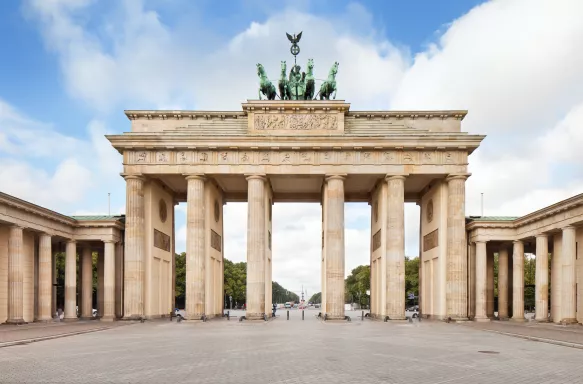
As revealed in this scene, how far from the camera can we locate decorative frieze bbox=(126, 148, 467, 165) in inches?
1930

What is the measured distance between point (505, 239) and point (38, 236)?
41298 millimetres

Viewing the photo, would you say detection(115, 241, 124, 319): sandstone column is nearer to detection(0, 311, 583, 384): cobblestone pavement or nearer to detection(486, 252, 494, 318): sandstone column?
detection(0, 311, 583, 384): cobblestone pavement

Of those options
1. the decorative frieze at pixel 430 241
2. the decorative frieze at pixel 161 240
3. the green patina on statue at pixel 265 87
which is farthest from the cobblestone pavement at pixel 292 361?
the green patina on statue at pixel 265 87

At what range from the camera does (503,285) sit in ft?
181

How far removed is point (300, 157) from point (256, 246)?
8.79 m

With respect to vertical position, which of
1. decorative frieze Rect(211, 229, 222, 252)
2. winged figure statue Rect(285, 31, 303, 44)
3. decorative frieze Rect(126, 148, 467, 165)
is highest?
winged figure statue Rect(285, 31, 303, 44)

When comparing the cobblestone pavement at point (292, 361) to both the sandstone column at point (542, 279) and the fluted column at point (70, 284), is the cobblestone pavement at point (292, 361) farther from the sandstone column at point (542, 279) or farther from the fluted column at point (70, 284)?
the fluted column at point (70, 284)

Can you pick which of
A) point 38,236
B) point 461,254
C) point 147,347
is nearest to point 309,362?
point 147,347

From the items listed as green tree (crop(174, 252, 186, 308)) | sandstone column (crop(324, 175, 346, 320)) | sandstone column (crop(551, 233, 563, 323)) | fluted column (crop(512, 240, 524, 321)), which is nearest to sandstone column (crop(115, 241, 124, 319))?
sandstone column (crop(324, 175, 346, 320))

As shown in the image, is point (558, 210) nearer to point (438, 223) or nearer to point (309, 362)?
point (438, 223)

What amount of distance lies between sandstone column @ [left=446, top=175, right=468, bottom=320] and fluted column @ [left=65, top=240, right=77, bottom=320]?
3317 cm

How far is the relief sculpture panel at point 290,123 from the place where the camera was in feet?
164

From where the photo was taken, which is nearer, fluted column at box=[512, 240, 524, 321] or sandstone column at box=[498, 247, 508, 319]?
fluted column at box=[512, 240, 524, 321]

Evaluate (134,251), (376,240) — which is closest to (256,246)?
(134,251)
